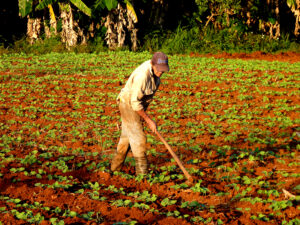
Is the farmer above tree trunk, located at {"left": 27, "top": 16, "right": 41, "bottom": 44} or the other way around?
the other way around

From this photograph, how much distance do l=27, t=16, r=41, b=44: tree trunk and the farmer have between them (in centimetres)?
1481

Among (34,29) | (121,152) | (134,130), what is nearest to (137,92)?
(134,130)

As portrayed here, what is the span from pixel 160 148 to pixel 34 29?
553 inches

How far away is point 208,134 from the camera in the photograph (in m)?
7.89

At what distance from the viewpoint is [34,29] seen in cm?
1950

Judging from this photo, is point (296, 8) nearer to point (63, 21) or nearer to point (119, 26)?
point (119, 26)

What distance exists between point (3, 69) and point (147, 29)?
7408mm

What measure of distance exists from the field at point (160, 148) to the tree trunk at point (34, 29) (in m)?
5.50

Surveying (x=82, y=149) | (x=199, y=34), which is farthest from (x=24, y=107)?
(x=199, y=34)

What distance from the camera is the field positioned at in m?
4.63

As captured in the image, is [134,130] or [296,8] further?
[296,8]

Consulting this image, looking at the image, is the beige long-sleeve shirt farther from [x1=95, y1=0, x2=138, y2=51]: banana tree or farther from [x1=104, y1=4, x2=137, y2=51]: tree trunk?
[x1=104, y1=4, x2=137, y2=51]: tree trunk

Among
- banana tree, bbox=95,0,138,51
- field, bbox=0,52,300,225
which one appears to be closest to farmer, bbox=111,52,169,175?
field, bbox=0,52,300,225

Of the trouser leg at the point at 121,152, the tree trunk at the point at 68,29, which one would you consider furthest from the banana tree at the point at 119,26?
the trouser leg at the point at 121,152
